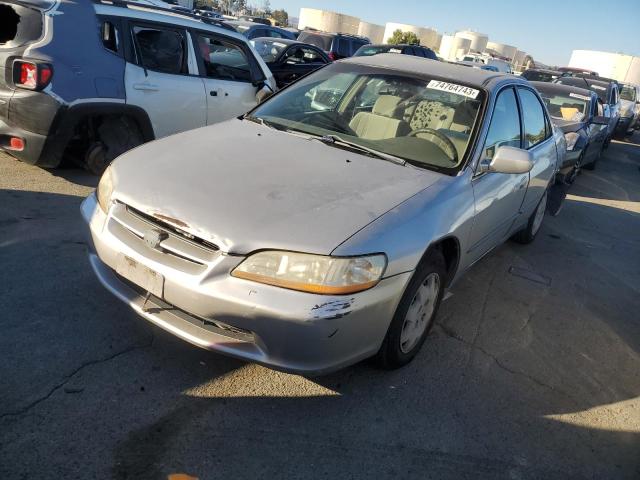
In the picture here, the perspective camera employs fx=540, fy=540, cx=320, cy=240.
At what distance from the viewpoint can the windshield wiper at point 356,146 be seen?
3285 millimetres

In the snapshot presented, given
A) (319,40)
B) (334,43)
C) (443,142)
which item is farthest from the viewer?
(319,40)

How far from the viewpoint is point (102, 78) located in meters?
4.83

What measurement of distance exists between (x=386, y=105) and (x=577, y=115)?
6.59 m

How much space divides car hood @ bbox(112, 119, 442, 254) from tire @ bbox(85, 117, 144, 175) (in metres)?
Answer: 2.11

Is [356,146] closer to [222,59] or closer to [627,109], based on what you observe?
[222,59]

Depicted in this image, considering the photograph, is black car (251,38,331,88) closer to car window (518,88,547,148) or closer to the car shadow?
car window (518,88,547,148)

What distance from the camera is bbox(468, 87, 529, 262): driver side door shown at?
348 centimetres

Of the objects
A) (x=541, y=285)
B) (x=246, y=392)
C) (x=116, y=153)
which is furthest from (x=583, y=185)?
(x=246, y=392)

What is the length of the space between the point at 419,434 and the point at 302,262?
1.04 metres

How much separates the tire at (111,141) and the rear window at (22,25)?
0.96m

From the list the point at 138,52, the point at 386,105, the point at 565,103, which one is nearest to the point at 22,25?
the point at 138,52

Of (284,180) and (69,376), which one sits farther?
(284,180)

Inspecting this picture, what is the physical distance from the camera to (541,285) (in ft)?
15.7

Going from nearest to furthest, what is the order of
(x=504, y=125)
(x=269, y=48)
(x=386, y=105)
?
(x=386, y=105) < (x=504, y=125) < (x=269, y=48)
